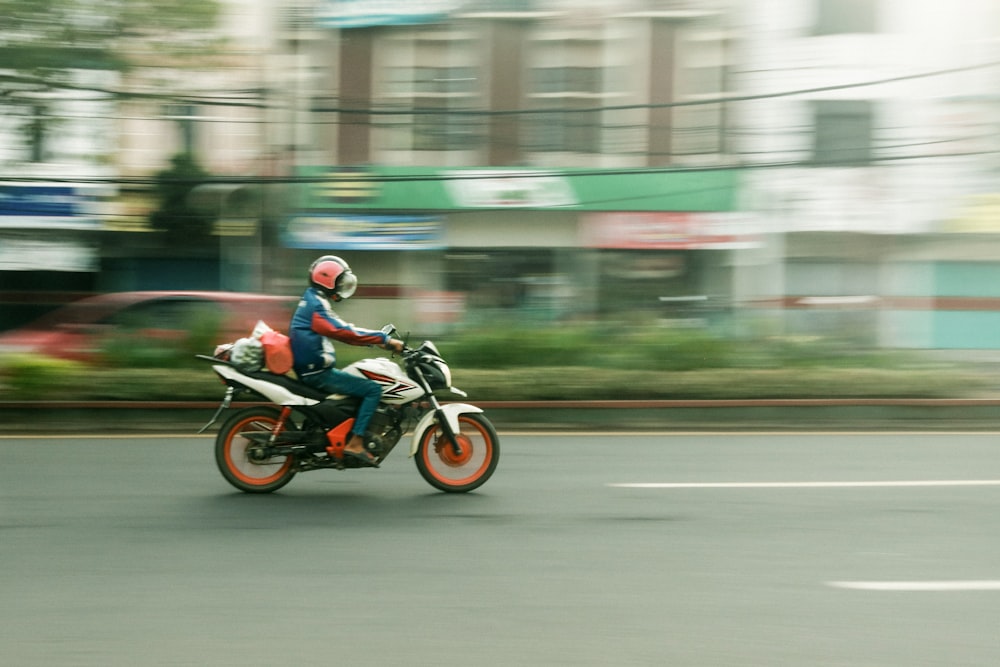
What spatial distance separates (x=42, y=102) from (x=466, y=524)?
9.74 m

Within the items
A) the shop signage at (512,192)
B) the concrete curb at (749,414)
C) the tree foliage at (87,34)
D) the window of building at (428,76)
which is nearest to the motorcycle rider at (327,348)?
the concrete curb at (749,414)

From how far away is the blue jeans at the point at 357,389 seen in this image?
7586mm

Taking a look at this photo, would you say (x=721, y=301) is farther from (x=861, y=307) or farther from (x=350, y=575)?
(x=350, y=575)

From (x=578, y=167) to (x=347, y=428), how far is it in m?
14.8

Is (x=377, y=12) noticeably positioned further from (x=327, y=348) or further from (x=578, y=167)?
(x=327, y=348)

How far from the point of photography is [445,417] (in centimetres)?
760

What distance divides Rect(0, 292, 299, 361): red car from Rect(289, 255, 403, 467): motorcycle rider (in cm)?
551

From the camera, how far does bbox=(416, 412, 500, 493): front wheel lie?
304 inches

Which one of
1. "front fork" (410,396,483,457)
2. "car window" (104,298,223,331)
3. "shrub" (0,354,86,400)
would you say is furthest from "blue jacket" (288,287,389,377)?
"car window" (104,298,223,331)

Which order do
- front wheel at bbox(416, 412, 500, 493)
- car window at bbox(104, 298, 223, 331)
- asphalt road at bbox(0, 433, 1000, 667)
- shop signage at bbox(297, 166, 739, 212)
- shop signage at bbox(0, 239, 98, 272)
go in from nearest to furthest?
asphalt road at bbox(0, 433, 1000, 667) < front wheel at bbox(416, 412, 500, 493) < car window at bbox(104, 298, 223, 331) < shop signage at bbox(0, 239, 98, 272) < shop signage at bbox(297, 166, 739, 212)

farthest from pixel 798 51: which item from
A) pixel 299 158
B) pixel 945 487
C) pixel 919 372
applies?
pixel 945 487

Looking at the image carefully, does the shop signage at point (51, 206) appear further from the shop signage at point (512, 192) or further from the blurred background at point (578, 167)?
the shop signage at point (512, 192)

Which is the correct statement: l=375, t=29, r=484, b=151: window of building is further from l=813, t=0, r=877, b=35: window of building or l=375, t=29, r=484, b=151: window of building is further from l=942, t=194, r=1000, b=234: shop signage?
l=942, t=194, r=1000, b=234: shop signage

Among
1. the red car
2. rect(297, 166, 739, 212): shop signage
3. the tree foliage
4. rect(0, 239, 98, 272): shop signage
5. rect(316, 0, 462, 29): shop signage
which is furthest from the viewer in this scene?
rect(297, 166, 739, 212): shop signage
